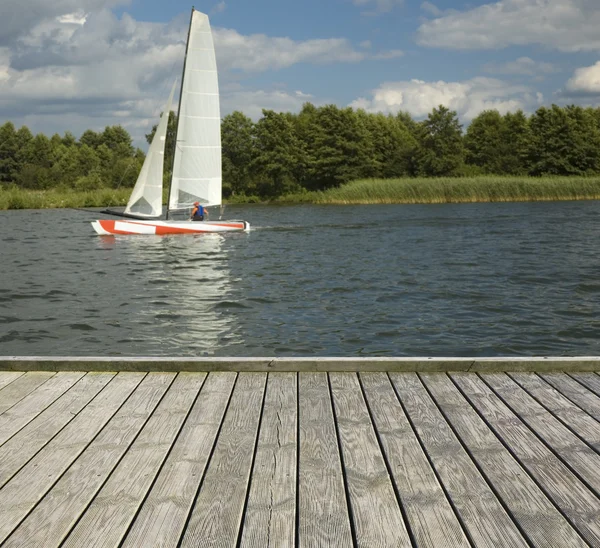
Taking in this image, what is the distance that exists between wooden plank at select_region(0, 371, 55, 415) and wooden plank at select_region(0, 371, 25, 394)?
0.12 ft

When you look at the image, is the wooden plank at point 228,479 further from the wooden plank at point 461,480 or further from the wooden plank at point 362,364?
the wooden plank at point 461,480

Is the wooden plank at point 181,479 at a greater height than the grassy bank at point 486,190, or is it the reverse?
the wooden plank at point 181,479

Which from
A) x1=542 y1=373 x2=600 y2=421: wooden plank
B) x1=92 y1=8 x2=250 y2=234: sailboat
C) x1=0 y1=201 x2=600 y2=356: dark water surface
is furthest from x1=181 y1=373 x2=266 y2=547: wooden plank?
x1=92 y1=8 x2=250 y2=234: sailboat

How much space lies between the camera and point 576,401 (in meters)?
4.17

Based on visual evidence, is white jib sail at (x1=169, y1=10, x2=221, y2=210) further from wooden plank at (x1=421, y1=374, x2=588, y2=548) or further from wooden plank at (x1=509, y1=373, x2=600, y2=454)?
wooden plank at (x1=421, y1=374, x2=588, y2=548)

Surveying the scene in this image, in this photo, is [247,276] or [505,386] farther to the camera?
[247,276]

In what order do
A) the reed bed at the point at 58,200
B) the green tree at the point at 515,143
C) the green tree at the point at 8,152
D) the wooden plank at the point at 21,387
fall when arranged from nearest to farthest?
the wooden plank at the point at 21,387
the reed bed at the point at 58,200
the green tree at the point at 515,143
the green tree at the point at 8,152

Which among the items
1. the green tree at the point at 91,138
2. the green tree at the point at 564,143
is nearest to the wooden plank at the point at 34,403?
the green tree at the point at 564,143

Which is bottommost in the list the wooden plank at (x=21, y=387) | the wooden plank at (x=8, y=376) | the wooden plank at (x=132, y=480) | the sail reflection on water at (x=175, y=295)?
the sail reflection on water at (x=175, y=295)

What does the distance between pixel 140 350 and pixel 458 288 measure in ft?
25.3

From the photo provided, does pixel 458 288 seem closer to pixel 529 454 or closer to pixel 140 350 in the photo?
pixel 140 350

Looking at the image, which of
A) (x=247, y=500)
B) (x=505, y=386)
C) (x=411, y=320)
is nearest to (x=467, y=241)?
(x=411, y=320)

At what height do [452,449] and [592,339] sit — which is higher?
[452,449]

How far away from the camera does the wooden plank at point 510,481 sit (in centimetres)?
264
